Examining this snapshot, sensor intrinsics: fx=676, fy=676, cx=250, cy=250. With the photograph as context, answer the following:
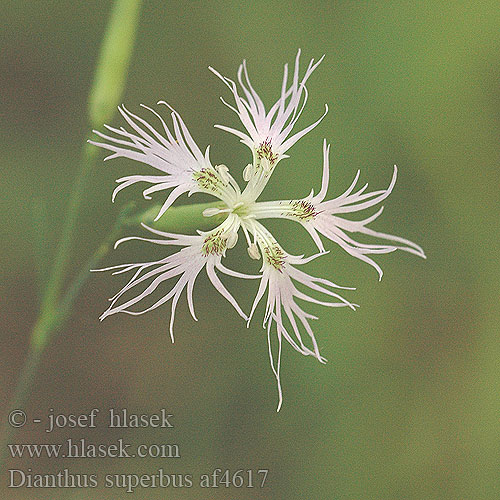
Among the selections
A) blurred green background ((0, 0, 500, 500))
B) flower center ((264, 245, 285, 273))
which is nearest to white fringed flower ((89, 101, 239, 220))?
flower center ((264, 245, 285, 273))

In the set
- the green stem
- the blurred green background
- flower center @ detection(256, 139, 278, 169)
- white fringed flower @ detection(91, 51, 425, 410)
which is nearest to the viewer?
white fringed flower @ detection(91, 51, 425, 410)

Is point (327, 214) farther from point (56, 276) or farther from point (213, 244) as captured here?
point (56, 276)

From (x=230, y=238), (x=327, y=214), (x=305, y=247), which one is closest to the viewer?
(x=230, y=238)

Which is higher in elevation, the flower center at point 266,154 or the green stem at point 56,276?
the flower center at point 266,154

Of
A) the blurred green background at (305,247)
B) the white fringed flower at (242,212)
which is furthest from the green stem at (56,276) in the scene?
the blurred green background at (305,247)

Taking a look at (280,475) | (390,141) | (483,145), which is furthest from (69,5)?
(280,475)

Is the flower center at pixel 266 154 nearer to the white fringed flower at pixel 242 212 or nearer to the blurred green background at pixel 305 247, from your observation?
the white fringed flower at pixel 242 212

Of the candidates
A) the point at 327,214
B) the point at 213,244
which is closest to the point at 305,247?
the point at 327,214

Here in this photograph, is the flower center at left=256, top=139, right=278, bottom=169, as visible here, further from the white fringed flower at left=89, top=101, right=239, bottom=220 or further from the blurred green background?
the blurred green background
